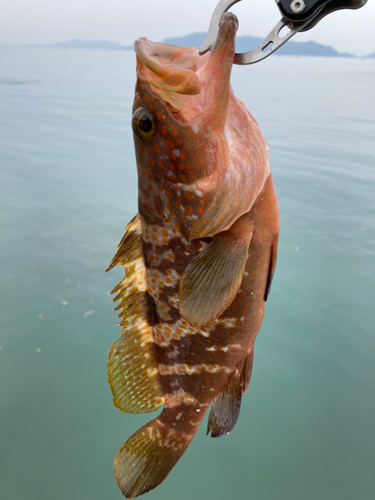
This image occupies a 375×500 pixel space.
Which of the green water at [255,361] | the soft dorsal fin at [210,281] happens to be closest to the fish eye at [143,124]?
the soft dorsal fin at [210,281]

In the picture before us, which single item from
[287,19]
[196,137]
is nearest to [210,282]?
[196,137]

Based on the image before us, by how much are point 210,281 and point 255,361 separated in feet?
5.75

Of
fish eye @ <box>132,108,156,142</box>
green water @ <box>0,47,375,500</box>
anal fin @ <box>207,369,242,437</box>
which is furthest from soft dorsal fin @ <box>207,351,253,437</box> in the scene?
green water @ <box>0,47,375,500</box>

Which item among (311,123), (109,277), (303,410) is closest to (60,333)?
(109,277)

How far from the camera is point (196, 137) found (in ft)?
2.93

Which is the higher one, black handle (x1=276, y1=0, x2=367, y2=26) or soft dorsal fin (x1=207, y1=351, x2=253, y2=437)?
black handle (x1=276, y1=0, x2=367, y2=26)

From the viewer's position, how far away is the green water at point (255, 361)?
201 cm

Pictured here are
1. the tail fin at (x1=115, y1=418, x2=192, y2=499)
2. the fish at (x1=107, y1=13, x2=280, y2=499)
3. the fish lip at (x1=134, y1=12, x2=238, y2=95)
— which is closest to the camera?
the fish lip at (x1=134, y1=12, x2=238, y2=95)

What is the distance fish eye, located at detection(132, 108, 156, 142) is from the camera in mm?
921

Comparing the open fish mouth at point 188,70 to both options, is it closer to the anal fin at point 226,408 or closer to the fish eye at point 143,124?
the fish eye at point 143,124

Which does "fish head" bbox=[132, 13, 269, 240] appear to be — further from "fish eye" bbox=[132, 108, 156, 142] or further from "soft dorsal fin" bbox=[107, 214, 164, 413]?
"soft dorsal fin" bbox=[107, 214, 164, 413]

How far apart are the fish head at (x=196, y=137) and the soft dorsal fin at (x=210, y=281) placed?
0.19 ft

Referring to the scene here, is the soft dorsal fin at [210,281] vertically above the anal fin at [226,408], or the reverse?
the soft dorsal fin at [210,281]

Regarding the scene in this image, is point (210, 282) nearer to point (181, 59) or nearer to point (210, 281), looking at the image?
point (210, 281)
